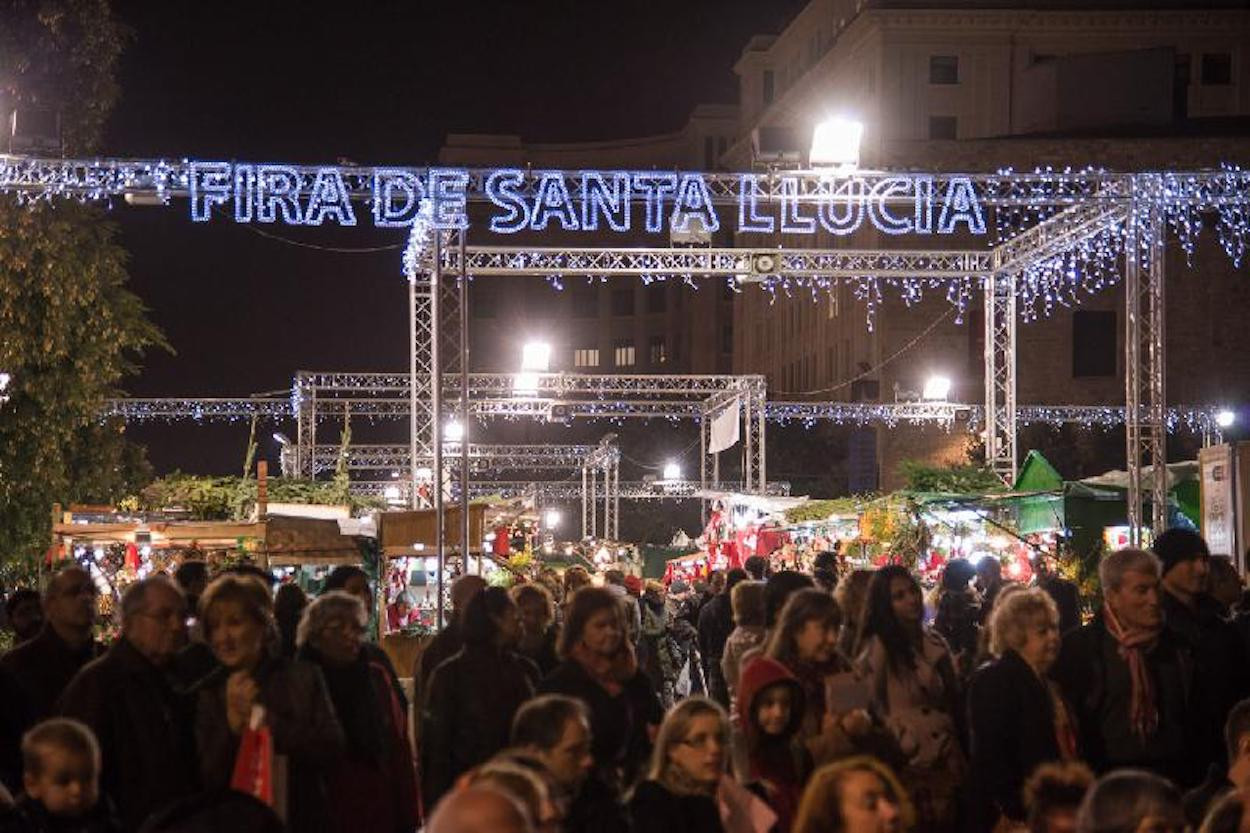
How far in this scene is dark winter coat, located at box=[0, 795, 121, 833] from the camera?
582cm

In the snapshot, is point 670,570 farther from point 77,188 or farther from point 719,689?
point 719,689

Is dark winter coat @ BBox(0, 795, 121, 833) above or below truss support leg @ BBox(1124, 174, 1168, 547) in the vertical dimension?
below

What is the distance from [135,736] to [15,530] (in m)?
24.0

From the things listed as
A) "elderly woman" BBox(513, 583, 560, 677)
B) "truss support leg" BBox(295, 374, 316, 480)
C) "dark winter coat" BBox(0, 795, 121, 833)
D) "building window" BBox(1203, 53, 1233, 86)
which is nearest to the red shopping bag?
"dark winter coat" BBox(0, 795, 121, 833)

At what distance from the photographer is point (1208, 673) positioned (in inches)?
307

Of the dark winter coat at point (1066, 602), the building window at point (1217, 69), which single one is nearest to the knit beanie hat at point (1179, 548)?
the dark winter coat at point (1066, 602)

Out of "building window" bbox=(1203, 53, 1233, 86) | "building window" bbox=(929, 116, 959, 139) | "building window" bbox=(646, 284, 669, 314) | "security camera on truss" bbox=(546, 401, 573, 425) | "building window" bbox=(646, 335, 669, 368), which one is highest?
"building window" bbox=(1203, 53, 1233, 86)

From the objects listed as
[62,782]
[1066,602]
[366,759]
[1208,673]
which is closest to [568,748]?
[62,782]

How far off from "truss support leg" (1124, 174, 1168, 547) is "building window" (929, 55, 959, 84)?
49241 millimetres

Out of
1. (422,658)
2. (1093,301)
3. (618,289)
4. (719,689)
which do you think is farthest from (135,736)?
(618,289)

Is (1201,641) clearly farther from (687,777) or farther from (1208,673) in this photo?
(687,777)

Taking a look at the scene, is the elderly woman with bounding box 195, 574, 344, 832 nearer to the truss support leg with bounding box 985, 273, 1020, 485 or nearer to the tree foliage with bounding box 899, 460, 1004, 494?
the tree foliage with bounding box 899, 460, 1004, 494

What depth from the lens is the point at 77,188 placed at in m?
22.7

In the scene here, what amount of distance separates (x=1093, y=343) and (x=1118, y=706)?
206ft
